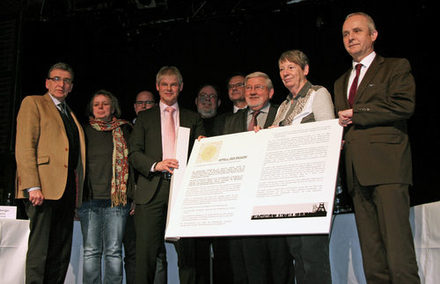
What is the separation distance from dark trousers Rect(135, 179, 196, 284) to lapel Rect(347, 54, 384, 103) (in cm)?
154

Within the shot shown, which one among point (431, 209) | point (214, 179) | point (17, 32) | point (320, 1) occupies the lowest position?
point (431, 209)

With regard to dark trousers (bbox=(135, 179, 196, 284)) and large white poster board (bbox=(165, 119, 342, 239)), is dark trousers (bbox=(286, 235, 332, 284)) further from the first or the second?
dark trousers (bbox=(135, 179, 196, 284))

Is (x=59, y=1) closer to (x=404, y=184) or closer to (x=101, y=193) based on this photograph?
(x=101, y=193)

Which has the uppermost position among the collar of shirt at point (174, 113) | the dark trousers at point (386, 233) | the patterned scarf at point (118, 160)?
the collar of shirt at point (174, 113)

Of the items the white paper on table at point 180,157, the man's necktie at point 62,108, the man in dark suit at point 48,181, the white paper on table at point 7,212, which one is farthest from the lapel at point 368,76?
the white paper on table at point 7,212

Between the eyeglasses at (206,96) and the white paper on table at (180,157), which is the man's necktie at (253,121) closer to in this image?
the white paper on table at (180,157)

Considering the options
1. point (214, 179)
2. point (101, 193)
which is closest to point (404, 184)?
point (214, 179)

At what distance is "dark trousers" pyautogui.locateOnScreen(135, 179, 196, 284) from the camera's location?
3369 mm

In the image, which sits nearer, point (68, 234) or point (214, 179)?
point (214, 179)

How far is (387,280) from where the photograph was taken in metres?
2.67

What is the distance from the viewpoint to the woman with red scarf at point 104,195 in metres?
3.84

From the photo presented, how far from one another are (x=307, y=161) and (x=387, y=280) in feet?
2.77

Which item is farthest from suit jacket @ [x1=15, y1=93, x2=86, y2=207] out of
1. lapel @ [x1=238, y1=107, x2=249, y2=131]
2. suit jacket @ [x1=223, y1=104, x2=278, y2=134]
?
lapel @ [x1=238, y1=107, x2=249, y2=131]

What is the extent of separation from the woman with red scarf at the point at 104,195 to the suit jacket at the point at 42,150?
185mm
